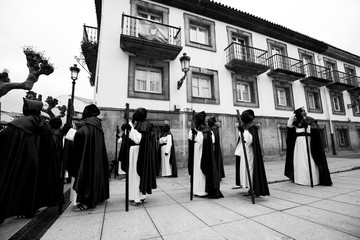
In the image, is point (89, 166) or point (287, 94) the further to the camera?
point (287, 94)

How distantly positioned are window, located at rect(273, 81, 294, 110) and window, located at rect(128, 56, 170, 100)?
8270mm

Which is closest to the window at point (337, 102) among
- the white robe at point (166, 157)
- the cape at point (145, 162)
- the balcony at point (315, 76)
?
the balcony at point (315, 76)

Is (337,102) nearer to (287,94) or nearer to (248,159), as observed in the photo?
(287,94)

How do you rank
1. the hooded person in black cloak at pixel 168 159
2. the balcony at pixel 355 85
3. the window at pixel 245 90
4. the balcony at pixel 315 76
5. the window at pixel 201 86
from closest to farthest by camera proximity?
the hooded person in black cloak at pixel 168 159
the window at pixel 201 86
the window at pixel 245 90
the balcony at pixel 315 76
the balcony at pixel 355 85

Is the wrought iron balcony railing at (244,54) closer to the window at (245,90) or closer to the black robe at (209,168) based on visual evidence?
the window at (245,90)

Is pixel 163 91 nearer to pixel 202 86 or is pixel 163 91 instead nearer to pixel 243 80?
pixel 202 86

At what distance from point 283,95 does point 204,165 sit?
11.8 metres

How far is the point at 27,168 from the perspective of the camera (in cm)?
Answer: 287

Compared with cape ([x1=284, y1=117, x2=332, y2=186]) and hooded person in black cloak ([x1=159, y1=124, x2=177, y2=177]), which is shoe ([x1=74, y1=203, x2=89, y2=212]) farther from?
cape ([x1=284, y1=117, x2=332, y2=186])

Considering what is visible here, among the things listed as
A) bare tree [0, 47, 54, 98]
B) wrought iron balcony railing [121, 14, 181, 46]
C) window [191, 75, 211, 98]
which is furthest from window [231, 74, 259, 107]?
bare tree [0, 47, 54, 98]

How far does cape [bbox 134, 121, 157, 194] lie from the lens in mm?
3584

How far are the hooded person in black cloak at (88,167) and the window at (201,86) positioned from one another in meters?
7.20

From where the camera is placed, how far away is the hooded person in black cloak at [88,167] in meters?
3.21

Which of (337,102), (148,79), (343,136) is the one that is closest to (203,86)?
(148,79)
